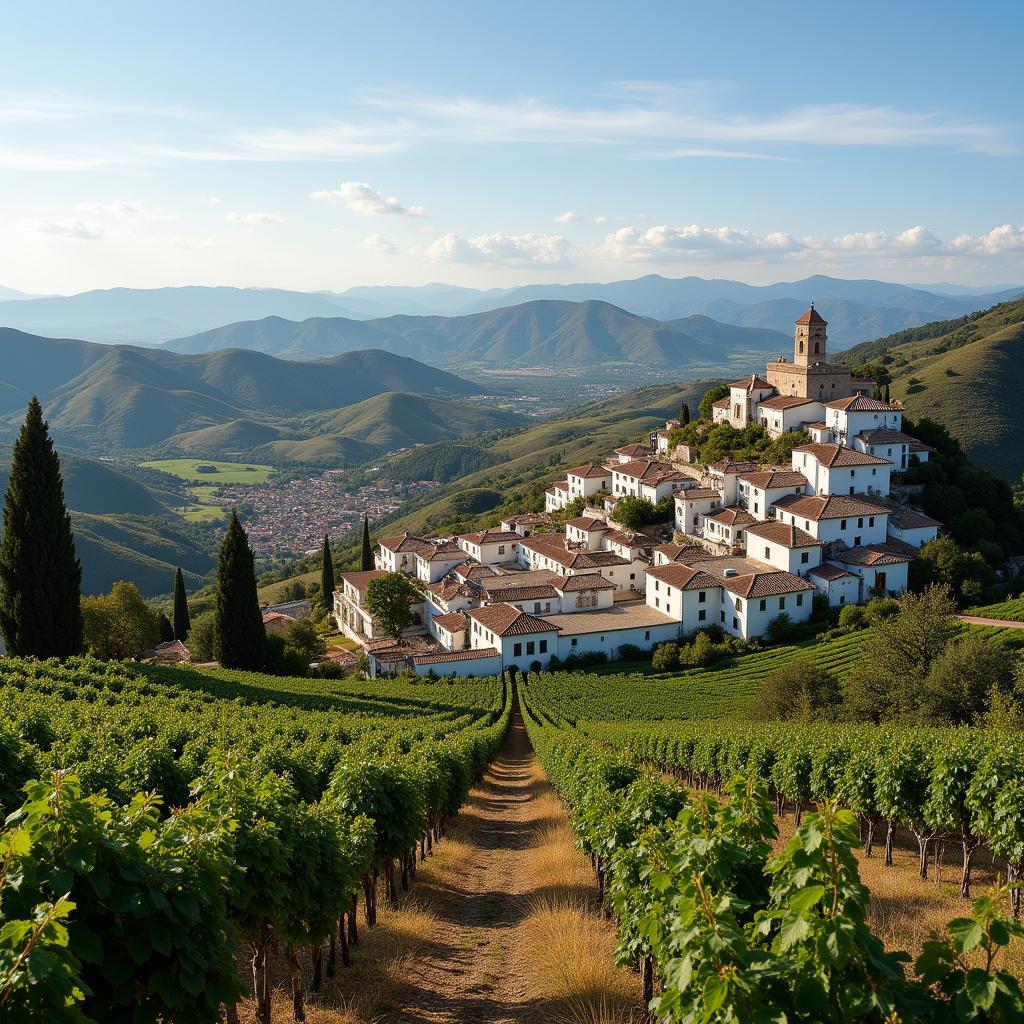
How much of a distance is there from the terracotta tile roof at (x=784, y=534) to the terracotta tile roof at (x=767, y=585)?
→ 2620 mm

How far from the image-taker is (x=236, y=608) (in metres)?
47.8

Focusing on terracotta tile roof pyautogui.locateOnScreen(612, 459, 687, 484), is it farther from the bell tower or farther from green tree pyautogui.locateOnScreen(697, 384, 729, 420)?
the bell tower

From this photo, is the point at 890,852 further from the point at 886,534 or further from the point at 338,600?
the point at 338,600

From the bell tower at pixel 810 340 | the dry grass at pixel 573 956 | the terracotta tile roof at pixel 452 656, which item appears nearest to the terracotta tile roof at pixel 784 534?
the terracotta tile roof at pixel 452 656

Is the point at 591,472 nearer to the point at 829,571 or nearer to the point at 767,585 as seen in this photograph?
the point at 767,585

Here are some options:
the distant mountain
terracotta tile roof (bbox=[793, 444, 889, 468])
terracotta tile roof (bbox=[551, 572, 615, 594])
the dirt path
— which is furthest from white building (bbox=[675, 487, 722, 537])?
the distant mountain

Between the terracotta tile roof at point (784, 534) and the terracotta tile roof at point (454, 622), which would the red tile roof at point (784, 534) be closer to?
the terracotta tile roof at point (784, 534)

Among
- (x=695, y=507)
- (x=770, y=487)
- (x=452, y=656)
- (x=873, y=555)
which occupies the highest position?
(x=770, y=487)

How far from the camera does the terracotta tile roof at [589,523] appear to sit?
71.4m

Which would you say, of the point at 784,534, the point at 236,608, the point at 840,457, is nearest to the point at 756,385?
the point at 840,457

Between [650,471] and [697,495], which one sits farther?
[650,471]

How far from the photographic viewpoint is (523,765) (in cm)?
3334

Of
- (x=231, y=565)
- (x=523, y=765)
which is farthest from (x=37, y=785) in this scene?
(x=231, y=565)

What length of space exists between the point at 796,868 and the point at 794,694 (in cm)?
3505
